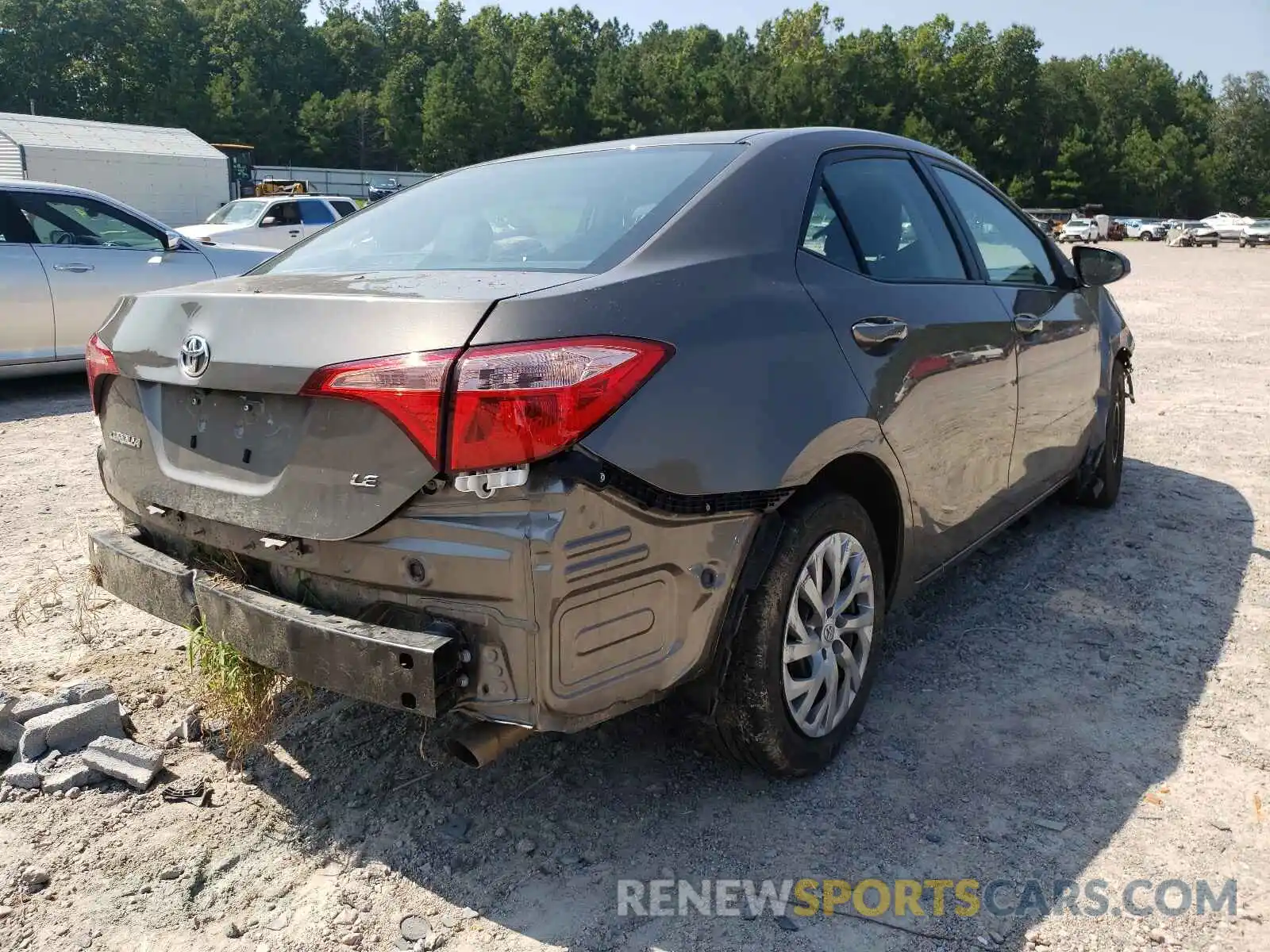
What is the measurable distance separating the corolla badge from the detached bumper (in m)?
0.49

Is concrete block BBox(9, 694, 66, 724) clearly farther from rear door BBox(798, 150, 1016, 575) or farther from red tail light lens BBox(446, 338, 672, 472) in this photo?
rear door BBox(798, 150, 1016, 575)

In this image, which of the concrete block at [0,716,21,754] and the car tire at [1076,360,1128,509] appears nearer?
the concrete block at [0,716,21,754]

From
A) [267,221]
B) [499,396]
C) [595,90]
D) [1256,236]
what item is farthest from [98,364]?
[595,90]

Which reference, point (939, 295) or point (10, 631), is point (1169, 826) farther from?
point (10, 631)

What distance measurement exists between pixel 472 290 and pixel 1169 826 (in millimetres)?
2170

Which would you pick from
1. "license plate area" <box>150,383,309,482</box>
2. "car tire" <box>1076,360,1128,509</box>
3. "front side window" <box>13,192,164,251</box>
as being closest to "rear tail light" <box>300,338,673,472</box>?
"license plate area" <box>150,383,309,482</box>

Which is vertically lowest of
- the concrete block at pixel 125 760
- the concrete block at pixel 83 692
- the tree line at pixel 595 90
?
the concrete block at pixel 125 760

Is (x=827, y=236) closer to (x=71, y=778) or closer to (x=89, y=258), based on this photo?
(x=71, y=778)

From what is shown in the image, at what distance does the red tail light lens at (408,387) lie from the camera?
80.0 inches

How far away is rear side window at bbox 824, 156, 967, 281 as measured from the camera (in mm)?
3080

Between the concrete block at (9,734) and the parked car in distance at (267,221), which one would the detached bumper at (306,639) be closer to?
the concrete block at (9,734)

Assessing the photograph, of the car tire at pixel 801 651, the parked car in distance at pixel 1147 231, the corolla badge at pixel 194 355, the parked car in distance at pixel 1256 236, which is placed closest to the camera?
A: the corolla badge at pixel 194 355

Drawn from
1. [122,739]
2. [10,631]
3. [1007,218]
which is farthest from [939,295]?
[10,631]

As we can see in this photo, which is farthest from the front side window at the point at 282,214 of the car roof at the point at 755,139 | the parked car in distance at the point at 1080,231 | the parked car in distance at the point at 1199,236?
the parked car in distance at the point at 1199,236
